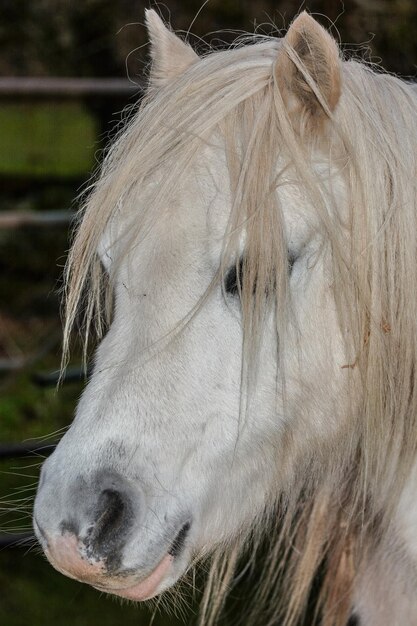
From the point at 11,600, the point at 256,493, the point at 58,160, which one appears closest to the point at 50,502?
the point at 256,493

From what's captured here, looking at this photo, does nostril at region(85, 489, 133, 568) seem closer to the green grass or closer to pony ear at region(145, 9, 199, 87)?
pony ear at region(145, 9, 199, 87)

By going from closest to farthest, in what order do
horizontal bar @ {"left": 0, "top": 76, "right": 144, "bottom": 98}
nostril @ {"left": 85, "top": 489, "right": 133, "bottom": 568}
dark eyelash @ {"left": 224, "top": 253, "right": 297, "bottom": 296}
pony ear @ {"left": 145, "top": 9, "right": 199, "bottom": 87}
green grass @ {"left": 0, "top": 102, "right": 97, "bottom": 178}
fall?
nostril @ {"left": 85, "top": 489, "right": 133, "bottom": 568}, dark eyelash @ {"left": 224, "top": 253, "right": 297, "bottom": 296}, pony ear @ {"left": 145, "top": 9, "right": 199, "bottom": 87}, horizontal bar @ {"left": 0, "top": 76, "right": 144, "bottom": 98}, green grass @ {"left": 0, "top": 102, "right": 97, "bottom": 178}

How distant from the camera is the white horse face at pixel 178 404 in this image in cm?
171

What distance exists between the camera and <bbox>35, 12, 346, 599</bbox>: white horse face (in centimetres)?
171

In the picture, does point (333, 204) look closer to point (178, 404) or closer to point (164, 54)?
point (178, 404)

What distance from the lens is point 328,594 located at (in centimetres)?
249

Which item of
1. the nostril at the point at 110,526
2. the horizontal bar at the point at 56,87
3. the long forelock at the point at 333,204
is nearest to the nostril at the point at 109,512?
the nostril at the point at 110,526

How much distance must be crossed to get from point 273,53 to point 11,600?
2.60m

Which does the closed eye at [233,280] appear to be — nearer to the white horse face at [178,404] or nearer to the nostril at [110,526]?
the white horse face at [178,404]

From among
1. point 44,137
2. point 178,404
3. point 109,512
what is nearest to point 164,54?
point 178,404

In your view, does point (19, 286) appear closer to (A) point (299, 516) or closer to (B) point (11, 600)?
(B) point (11, 600)

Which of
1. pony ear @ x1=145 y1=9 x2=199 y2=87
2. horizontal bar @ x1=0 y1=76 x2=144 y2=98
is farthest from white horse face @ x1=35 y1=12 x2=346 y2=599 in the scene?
horizontal bar @ x1=0 y1=76 x2=144 y2=98

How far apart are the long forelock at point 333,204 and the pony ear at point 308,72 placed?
0.12 ft

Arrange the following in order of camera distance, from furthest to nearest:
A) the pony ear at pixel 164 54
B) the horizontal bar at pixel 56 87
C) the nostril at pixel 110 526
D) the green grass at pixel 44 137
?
the green grass at pixel 44 137 → the horizontal bar at pixel 56 87 → the pony ear at pixel 164 54 → the nostril at pixel 110 526
